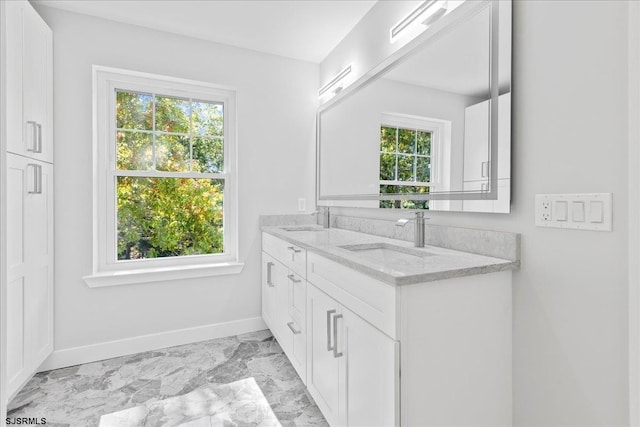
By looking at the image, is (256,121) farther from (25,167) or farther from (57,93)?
(25,167)

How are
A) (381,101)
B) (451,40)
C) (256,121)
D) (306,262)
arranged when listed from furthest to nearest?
(256,121) → (381,101) → (306,262) → (451,40)

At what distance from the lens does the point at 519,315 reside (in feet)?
4.05

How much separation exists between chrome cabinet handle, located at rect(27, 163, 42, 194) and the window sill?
0.70m

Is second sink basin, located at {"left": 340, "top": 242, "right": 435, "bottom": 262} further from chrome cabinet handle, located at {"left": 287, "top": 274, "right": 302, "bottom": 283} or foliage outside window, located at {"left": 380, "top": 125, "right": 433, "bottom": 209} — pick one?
chrome cabinet handle, located at {"left": 287, "top": 274, "right": 302, "bottom": 283}

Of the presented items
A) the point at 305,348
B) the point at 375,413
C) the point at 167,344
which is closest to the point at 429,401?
the point at 375,413

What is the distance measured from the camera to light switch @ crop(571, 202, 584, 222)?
103 cm

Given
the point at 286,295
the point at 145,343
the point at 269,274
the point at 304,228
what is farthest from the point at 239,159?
the point at 145,343

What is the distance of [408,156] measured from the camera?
5.99 ft

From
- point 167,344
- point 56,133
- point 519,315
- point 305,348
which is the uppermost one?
point 56,133

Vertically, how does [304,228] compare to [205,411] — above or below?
above

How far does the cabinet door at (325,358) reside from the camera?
1.38 metres

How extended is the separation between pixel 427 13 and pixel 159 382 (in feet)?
8.73

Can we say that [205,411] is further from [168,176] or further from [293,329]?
[168,176]

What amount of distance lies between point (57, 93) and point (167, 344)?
6.48ft
